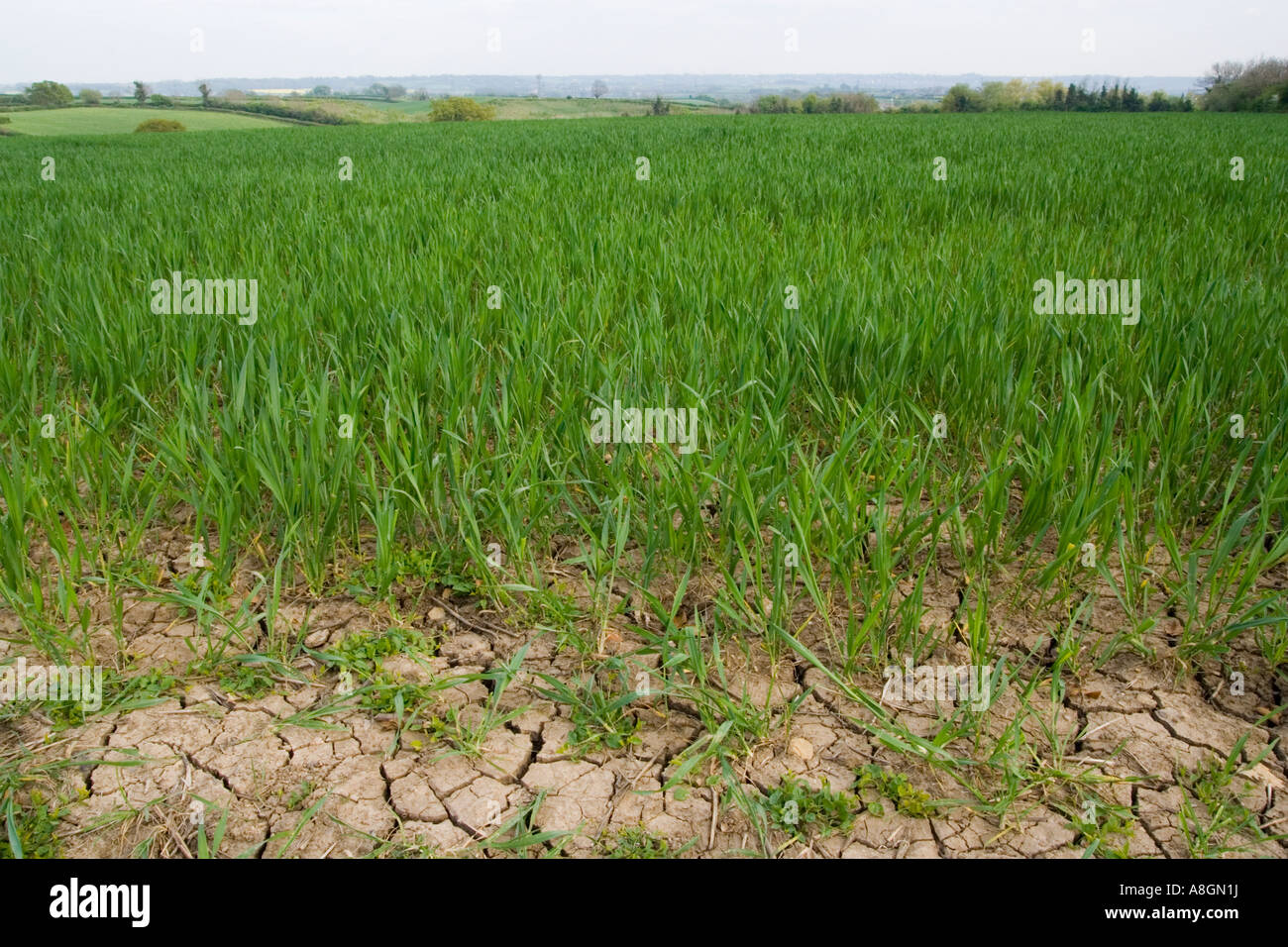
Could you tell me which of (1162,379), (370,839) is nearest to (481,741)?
(370,839)

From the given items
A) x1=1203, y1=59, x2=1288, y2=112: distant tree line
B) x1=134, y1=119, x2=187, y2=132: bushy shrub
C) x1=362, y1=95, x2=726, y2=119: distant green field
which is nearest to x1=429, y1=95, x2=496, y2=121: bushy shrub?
x1=362, y1=95, x2=726, y2=119: distant green field

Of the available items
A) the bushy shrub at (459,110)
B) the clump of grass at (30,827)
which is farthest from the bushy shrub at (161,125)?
the clump of grass at (30,827)

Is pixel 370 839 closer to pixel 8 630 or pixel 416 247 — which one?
pixel 8 630

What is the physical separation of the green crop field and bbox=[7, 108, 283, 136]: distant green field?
90.8 feet

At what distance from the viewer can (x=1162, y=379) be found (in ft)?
9.10

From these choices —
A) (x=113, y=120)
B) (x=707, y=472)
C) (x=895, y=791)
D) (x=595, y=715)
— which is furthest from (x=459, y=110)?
(x=895, y=791)

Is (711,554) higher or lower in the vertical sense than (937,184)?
lower

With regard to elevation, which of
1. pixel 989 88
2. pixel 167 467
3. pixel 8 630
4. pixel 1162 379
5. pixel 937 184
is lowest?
pixel 8 630

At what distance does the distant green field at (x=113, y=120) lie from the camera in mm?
27438

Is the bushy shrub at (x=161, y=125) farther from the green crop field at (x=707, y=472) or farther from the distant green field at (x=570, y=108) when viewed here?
the green crop field at (x=707, y=472)

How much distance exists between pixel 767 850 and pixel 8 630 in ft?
6.25

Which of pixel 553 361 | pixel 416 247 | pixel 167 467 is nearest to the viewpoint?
pixel 167 467

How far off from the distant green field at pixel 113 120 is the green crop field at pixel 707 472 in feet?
90.8

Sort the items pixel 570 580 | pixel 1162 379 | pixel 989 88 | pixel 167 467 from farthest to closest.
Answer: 1. pixel 989 88
2. pixel 1162 379
3. pixel 167 467
4. pixel 570 580
